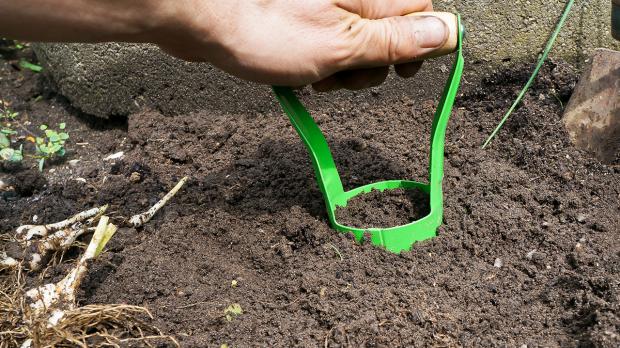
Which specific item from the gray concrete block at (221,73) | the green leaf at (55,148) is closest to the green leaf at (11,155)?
the green leaf at (55,148)

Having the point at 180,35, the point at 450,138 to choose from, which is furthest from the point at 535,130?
the point at 180,35

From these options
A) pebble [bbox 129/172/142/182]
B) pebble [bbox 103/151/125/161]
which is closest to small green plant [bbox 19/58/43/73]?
pebble [bbox 103/151/125/161]

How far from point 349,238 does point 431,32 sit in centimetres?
56

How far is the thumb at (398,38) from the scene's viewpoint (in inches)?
63.5

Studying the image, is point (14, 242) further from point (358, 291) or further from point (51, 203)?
point (358, 291)

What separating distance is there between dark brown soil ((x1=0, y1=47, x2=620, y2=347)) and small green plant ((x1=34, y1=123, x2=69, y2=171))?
7cm

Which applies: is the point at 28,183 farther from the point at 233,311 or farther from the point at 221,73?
the point at 233,311

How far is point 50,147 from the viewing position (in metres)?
2.60

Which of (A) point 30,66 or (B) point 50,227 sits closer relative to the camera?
(B) point 50,227

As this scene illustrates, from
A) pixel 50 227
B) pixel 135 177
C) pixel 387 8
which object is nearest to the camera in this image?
pixel 387 8

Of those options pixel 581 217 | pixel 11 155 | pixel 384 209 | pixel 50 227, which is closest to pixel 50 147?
pixel 11 155

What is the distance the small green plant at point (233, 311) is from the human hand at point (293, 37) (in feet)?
1.80

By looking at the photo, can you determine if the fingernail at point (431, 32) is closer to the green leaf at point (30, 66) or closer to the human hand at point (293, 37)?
the human hand at point (293, 37)

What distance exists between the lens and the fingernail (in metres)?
1.63
